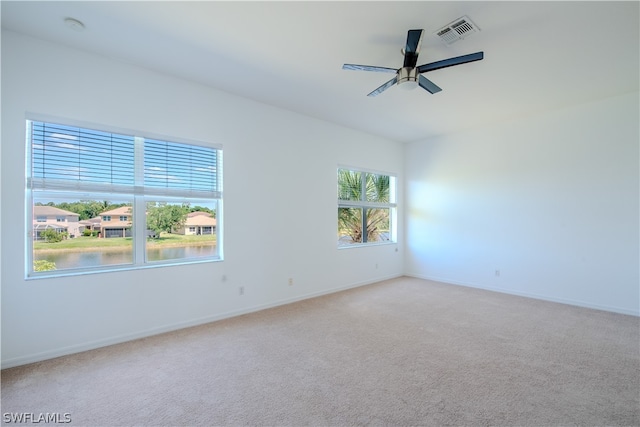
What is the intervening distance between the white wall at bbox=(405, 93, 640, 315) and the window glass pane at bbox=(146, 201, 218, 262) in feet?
13.9

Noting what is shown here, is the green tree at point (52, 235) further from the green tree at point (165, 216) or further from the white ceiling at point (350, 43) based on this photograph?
the white ceiling at point (350, 43)

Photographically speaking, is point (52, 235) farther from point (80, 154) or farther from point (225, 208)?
point (225, 208)

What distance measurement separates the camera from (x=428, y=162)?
593 centimetres

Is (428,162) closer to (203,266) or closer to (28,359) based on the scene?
(203,266)

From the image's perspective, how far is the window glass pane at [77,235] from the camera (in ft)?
8.83

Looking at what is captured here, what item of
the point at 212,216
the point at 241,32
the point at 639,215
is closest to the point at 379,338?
the point at 212,216

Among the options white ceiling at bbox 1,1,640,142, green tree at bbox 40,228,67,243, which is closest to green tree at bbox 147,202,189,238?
green tree at bbox 40,228,67,243

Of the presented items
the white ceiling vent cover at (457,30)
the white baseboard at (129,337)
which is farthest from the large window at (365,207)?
the white ceiling vent cover at (457,30)

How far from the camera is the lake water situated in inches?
109

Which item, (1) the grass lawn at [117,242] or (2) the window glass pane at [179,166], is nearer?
(1) the grass lawn at [117,242]

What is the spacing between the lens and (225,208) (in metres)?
3.70

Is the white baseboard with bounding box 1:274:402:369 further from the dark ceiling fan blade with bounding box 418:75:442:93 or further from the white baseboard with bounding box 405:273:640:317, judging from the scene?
the dark ceiling fan blade with bounding box 418:75:442:93

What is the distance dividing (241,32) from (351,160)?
3.10 meters

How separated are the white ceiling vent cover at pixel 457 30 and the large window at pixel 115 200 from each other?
9.15 ft
